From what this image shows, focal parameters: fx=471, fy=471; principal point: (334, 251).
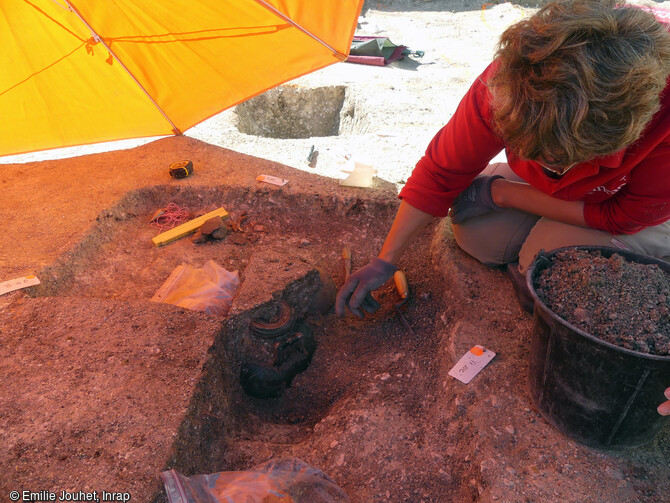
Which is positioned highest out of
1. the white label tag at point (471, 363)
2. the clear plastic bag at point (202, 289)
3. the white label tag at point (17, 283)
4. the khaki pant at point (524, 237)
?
the khaki pant at point (524, 237)

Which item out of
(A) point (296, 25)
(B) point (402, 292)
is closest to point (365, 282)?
(B) point (402, 292)

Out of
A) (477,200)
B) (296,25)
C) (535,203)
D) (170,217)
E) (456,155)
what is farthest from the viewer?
(170,217)

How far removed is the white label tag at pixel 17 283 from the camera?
2084 millimetres

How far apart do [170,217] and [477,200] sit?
1821 millimetres

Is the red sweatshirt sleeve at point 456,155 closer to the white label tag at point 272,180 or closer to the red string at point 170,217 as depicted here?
the white label tag at point 272,180

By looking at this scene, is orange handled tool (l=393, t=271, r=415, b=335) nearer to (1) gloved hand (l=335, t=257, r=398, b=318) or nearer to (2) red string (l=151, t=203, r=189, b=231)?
(1) gloved hand (l=335, t=257, r=398, b=318)

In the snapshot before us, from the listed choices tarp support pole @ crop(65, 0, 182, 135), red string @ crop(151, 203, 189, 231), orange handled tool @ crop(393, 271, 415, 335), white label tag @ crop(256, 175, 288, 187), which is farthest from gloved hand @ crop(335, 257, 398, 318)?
tarp support pole @ crop(65, 0, 182, 135)

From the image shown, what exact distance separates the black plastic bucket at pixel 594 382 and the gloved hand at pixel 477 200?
1.66 ft

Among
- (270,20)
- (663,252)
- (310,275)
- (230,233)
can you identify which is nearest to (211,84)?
(270,20)

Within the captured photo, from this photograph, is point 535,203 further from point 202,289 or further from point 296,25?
point 202,289

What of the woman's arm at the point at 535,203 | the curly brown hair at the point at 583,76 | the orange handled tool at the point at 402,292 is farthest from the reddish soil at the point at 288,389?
the curly brown hair at the point at 583,76

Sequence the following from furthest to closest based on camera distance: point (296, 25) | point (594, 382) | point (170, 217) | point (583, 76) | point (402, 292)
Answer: point (170, 217) < point (402, 292) < point (296, 25) < point (594, 382) < point (583, 76)

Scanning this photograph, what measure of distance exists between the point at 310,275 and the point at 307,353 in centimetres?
36

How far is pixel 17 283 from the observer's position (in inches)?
83.6
